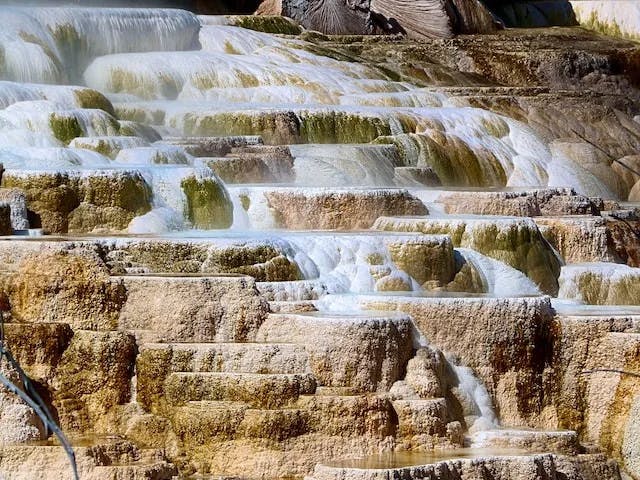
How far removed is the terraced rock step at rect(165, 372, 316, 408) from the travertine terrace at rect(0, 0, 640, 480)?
0.06 ft

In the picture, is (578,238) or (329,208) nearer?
(329,208)

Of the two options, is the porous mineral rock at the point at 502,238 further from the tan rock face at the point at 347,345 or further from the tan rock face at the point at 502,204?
the tan rock face at the point at 347,345

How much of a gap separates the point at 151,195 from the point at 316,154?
122 inches

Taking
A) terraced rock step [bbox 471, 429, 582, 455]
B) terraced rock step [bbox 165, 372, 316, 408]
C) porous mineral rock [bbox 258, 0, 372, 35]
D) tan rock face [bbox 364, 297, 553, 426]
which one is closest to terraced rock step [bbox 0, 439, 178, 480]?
terraced rock step [bbox 165, 372, 316, 408]

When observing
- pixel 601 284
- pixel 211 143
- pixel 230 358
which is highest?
pixel 211 143

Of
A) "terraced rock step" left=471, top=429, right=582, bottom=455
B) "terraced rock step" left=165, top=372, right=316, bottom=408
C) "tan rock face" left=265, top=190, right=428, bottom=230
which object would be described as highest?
"tan rock face" left=265, top=190, right=428, bottom=230

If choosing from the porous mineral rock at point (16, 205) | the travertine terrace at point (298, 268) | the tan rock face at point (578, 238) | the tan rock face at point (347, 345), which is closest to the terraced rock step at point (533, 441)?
the travertine terrace at point (298, 268)

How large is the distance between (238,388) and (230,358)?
0.31 meters

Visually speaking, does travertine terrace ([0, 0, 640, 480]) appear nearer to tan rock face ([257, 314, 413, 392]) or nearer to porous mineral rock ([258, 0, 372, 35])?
tan rock face ([257, 314, 413, 392])

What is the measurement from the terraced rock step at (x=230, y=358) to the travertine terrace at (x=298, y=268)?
2 cm

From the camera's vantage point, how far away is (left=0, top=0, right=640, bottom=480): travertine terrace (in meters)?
11.8

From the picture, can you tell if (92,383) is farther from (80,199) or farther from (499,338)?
(80,199)

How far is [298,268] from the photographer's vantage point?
13.8m

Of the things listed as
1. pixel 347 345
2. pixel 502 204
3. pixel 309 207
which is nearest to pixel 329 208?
pixel 309 207
